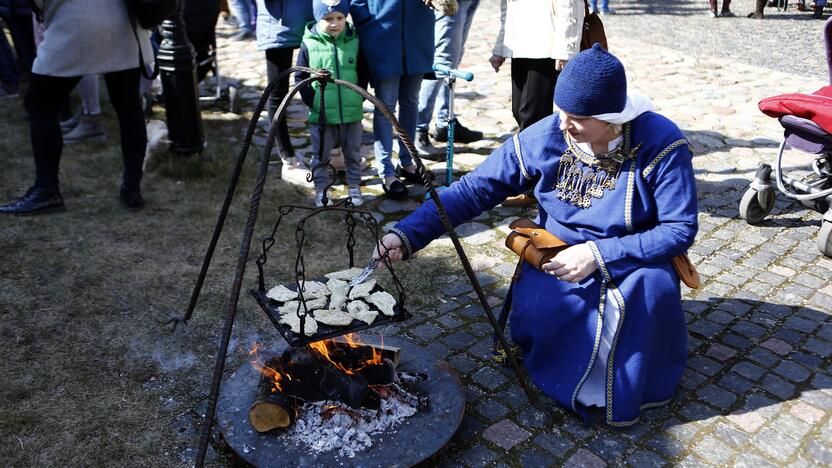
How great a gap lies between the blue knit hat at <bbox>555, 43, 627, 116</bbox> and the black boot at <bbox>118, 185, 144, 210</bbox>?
11.1 feet

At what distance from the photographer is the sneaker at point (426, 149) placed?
6.09 meters

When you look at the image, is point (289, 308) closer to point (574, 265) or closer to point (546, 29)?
point (574, 265)

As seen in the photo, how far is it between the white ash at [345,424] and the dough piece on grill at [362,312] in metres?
0.37

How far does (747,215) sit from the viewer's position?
16.2ft

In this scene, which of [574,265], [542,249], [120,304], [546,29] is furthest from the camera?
[546,29]

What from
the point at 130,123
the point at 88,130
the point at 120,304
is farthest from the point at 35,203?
the point at 88,130

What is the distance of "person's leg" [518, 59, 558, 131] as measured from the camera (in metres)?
4.84

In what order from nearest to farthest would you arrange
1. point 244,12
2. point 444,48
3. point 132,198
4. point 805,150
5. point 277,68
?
point 805,150 < point 132,198 < point 277,68 < point 444,48 < point 244,12

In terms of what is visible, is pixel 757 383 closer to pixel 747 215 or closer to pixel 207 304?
pixel 747 215

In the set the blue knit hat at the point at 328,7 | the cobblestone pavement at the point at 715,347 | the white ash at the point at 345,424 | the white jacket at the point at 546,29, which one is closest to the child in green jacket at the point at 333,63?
the blue knit hat at the point at 328,7

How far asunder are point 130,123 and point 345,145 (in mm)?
1438

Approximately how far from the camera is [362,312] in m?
2.86

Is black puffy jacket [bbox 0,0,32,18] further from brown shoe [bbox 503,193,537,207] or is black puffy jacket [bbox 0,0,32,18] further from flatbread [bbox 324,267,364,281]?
flatbread [bbox 324,267,364,281]

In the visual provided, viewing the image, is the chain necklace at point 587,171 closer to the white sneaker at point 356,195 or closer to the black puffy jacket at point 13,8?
the white sneaker at point 356,195
